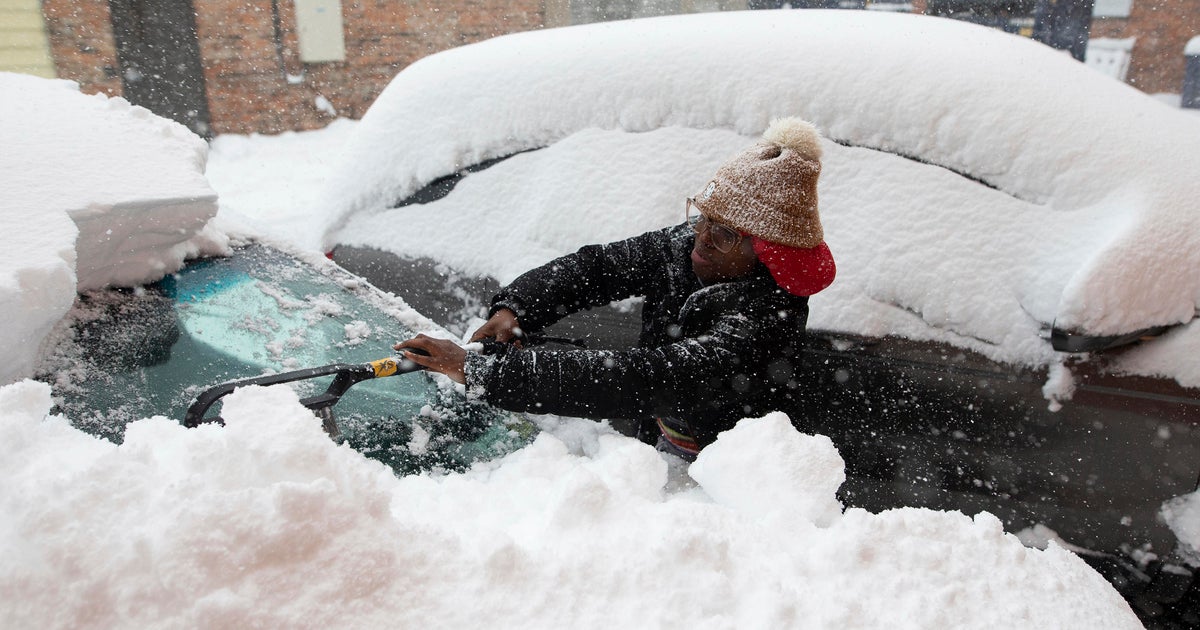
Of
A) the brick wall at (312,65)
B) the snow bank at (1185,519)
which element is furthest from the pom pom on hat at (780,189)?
the brick wall at (312,65)

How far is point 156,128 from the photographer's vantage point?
1996mm

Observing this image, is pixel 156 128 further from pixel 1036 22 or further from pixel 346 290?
pixel 1036 22

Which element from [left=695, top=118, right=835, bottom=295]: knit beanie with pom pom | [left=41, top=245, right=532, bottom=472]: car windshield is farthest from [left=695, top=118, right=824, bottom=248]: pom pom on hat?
[left=41, top=245, right=532, bottom=472]: car windshield

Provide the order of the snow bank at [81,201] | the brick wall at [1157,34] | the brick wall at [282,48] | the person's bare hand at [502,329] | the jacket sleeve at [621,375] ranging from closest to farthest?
the snow bank at [81,201] < the jacket sleeve at [621,375] < the person's bare hand at [502,329] < the brick wall at [282,48] < the brick wall at [1157,34]

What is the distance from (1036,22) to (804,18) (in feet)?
27.6

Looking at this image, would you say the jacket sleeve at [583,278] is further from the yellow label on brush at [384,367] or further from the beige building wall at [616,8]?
the beige building wall at [616,8]

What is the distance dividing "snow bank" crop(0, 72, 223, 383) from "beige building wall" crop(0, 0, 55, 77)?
757 centimetres

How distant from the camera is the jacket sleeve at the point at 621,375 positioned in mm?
1821

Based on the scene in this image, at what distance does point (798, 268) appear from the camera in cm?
206

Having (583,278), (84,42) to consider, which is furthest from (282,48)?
(583,278)

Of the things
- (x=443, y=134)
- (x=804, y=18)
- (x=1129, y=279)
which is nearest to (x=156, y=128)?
(x=443, y=134)

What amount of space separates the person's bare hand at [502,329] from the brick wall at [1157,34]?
12.8m

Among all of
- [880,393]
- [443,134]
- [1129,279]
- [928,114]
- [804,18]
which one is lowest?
[880,393]

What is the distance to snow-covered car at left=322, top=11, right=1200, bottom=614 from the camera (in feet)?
6.97
